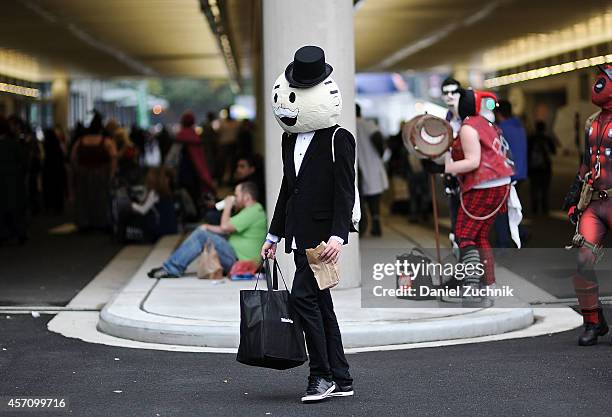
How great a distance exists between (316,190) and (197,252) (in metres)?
5.52

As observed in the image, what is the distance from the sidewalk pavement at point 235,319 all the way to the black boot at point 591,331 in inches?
33.8

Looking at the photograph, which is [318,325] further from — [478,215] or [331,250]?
[478,215]

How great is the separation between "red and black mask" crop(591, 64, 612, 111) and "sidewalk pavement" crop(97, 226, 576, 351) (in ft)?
6.04

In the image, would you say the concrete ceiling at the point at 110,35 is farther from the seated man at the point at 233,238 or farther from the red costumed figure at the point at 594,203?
the red costumed figure at the point at 594,203

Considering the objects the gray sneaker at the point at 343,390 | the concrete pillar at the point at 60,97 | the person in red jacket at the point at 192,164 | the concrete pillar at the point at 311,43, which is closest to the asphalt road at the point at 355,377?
the gray sneaker at the point at 343,390

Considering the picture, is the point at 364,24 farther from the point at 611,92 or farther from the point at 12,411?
the point at 12,411

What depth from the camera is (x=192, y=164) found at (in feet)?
63.9

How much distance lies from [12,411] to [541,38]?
93.4 feet

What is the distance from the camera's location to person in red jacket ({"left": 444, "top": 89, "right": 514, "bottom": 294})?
1019 centimetres

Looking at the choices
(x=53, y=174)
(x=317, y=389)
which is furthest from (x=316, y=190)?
(x=53, y=174)

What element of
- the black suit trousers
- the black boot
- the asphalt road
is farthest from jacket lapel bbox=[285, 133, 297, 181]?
the black boot

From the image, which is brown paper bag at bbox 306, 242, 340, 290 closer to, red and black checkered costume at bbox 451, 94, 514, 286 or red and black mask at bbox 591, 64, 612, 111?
red and black mask at bbox 591, 64, 612, 111

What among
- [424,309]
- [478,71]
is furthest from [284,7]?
[478,71]

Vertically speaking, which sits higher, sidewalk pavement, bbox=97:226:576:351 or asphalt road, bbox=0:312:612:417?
sidewalk pavement, bbox=97:226:576:351
